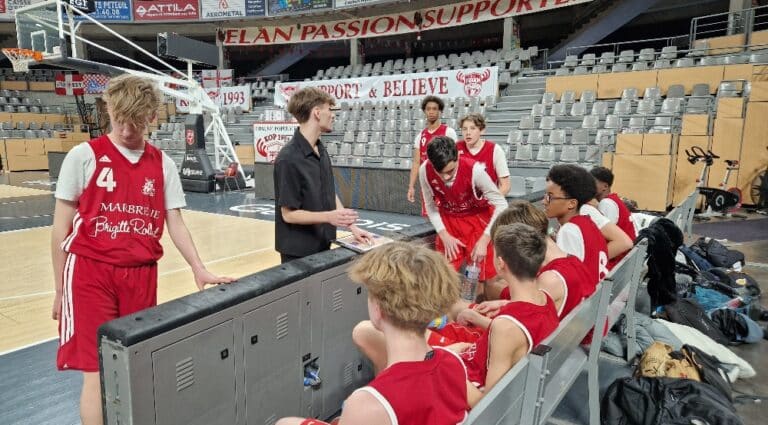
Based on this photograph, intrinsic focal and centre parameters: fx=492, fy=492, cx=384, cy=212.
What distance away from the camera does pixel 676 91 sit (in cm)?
1031

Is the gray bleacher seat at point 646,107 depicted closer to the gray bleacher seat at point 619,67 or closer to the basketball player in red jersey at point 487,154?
the gray bleacher seat at point 619,67

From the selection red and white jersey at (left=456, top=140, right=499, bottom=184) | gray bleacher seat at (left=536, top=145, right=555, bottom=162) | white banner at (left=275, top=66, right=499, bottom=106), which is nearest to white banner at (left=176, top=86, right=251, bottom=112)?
white banner at (left=275, top=66, right=499, bottom=106)

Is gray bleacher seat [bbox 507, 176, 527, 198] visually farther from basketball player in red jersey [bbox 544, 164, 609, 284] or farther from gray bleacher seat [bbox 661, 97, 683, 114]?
basketball player in red jersey [bbox 544, 164, 609, 284]

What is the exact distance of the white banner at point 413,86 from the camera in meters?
12.9

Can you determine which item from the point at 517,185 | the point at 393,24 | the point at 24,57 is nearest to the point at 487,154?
the point at 517,185

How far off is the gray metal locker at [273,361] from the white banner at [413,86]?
Answer: 10250mm

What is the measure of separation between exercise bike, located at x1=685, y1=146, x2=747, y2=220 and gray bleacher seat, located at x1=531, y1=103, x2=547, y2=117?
335 centimetres

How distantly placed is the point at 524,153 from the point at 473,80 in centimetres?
370

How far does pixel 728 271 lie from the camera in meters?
4.89

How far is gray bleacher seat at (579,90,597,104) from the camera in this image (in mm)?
11320

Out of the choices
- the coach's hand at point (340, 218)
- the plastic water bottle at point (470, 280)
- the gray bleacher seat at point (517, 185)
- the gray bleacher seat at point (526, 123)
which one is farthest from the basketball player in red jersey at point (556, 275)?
the gray bleacher seat at point (526, 123)

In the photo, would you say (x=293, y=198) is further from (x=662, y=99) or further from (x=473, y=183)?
(x=662, y=99)

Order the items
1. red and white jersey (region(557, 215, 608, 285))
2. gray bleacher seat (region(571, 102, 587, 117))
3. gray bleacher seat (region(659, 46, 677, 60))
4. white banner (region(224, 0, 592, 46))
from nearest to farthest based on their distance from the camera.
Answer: red and white jersey (region(557, 215, 608, 285)) < gray bleacher seat (region(571, 102, 587, 117)) < gray bleacher seat (region(659, 46, 677, 60)) < white banner (region(224, 0, 592, 46))

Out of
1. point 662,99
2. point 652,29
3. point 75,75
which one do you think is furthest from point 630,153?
point 75,75
